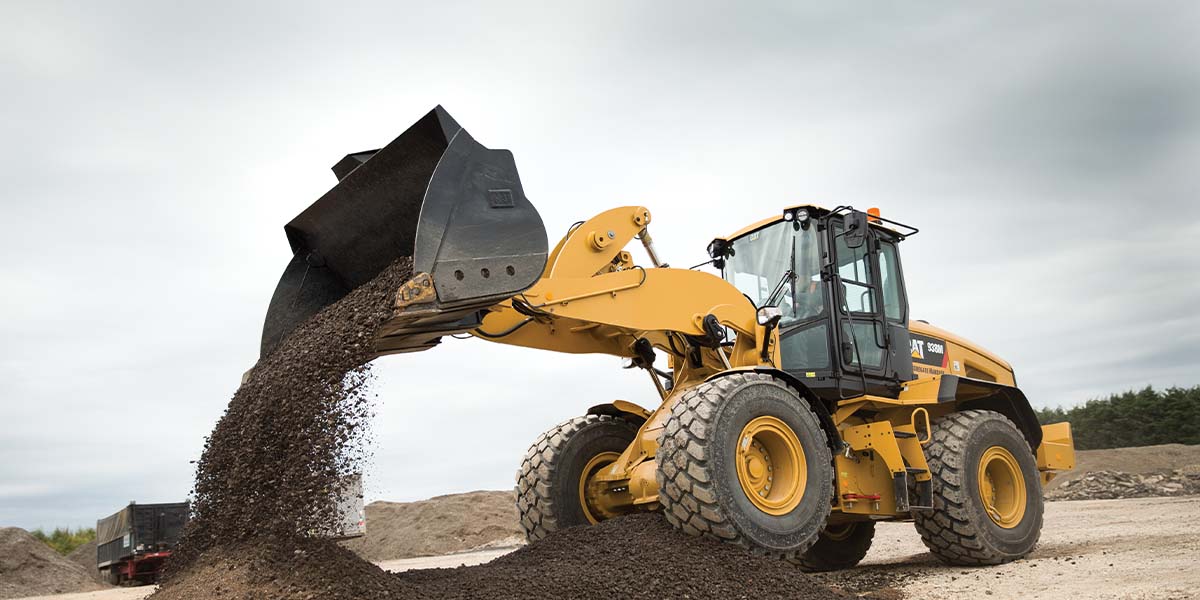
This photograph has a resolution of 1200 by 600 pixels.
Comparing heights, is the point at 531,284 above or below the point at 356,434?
above

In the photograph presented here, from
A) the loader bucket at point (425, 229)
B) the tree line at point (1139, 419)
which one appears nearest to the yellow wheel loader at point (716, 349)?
the loader bucket at point (425, 229)

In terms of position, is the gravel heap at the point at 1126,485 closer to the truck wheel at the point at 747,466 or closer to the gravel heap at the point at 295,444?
the truck wheel at the point at 747,466

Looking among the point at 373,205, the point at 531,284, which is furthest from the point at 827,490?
the point at 373,205

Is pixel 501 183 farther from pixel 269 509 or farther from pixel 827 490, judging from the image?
pixel 827 490

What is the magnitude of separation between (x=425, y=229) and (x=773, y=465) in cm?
303

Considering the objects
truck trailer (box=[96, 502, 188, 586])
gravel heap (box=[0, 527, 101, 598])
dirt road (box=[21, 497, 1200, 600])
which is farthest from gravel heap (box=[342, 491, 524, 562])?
dirt road (box=[21, 497, 1200, 600])

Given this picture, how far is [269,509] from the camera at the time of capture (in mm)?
5164

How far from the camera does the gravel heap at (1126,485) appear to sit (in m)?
22.2

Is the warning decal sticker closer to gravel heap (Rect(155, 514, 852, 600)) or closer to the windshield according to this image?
the windshield

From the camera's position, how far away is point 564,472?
743 cm

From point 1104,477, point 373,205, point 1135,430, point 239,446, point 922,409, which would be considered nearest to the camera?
point 239,446

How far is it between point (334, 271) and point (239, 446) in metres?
1.45

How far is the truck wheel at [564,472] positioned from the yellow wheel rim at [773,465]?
5.08 feet

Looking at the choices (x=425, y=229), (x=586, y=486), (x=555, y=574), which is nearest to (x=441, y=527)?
(x=586, y=486)
